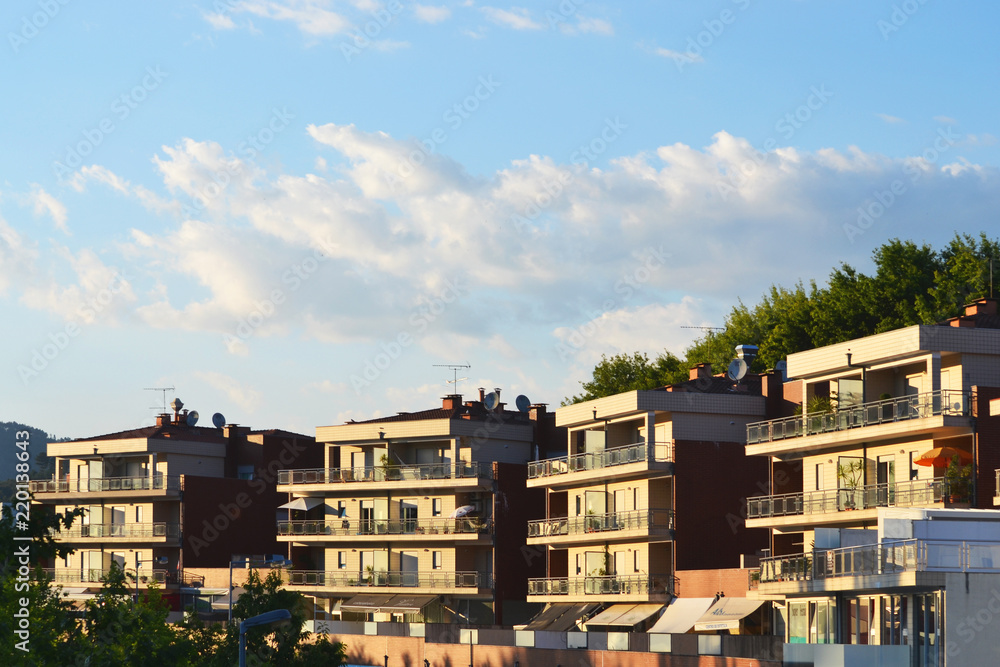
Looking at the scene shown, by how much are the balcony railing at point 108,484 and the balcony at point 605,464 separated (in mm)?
30426

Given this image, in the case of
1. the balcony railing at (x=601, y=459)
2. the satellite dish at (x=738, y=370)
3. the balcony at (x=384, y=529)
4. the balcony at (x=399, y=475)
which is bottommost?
the balcony at (x=384, y=529)

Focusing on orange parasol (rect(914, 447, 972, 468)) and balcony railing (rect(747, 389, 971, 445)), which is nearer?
orange parasol (rect(914, 447, 972, 468))

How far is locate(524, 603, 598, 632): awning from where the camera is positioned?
2862 inches

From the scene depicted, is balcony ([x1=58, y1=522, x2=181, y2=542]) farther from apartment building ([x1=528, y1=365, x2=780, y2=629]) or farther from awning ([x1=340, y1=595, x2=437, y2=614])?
apartment building ([x1=528, y1=365, x2=780, y2=629])

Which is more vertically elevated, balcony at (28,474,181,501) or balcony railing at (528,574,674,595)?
balcony at (28,474,181,501)

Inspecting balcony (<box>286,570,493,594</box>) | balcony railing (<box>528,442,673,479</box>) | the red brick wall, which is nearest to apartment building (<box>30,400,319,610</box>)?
balcony (<box>286,570,493,594</box>)

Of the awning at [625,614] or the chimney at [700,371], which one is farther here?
the chimney at [700,371]

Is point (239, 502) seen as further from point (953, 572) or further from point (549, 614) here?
point (953, 572)

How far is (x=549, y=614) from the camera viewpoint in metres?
75.4

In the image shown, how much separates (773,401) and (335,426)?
30313 mm

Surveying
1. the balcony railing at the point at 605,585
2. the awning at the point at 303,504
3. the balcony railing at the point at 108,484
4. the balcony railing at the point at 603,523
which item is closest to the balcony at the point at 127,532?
the balcony railing at the point at 108,484

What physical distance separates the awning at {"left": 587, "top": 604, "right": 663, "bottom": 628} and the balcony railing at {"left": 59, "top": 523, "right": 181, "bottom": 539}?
1462 inches

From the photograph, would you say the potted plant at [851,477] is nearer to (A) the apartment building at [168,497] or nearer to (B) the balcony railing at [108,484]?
(A) the apartment building at [168,497]

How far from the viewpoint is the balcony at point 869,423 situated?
54.5 metres
